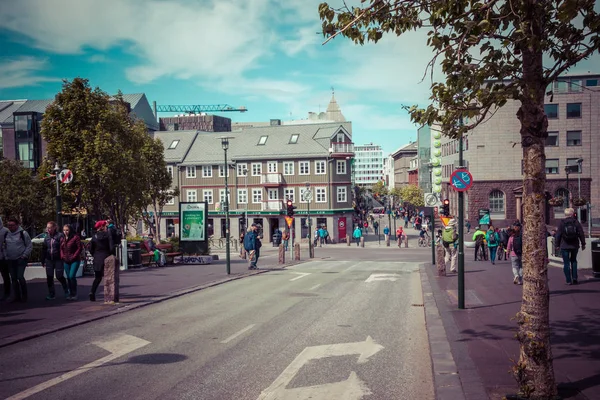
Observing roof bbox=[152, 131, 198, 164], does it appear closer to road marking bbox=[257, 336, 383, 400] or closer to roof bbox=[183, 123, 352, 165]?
roof bbox=[183, 123, 352, 165]

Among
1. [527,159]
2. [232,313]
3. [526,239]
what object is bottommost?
[232,313]

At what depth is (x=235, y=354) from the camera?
8.47 m

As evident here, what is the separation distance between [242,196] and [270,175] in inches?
174

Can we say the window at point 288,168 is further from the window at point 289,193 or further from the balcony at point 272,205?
the balcony at point 272,205

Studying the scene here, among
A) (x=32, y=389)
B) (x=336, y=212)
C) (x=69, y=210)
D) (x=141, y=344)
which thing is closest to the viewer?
(x=32, y=389)

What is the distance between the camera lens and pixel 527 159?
6055mm

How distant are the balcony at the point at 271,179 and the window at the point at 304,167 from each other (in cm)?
250

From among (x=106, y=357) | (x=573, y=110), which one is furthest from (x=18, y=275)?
(x=573, y=110)

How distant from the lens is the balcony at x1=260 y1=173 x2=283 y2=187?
60.8 metres

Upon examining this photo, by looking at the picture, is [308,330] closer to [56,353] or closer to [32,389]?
[56,353]

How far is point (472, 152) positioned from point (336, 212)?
52.3 feet

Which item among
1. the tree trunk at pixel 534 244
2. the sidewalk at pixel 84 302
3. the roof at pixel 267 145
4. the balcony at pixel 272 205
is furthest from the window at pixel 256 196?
the tree trunk at pixel 534 244

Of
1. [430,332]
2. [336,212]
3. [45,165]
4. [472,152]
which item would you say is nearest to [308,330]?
[430,332]

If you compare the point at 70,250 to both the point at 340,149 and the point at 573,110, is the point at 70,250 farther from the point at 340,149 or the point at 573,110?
the point at 573,110
